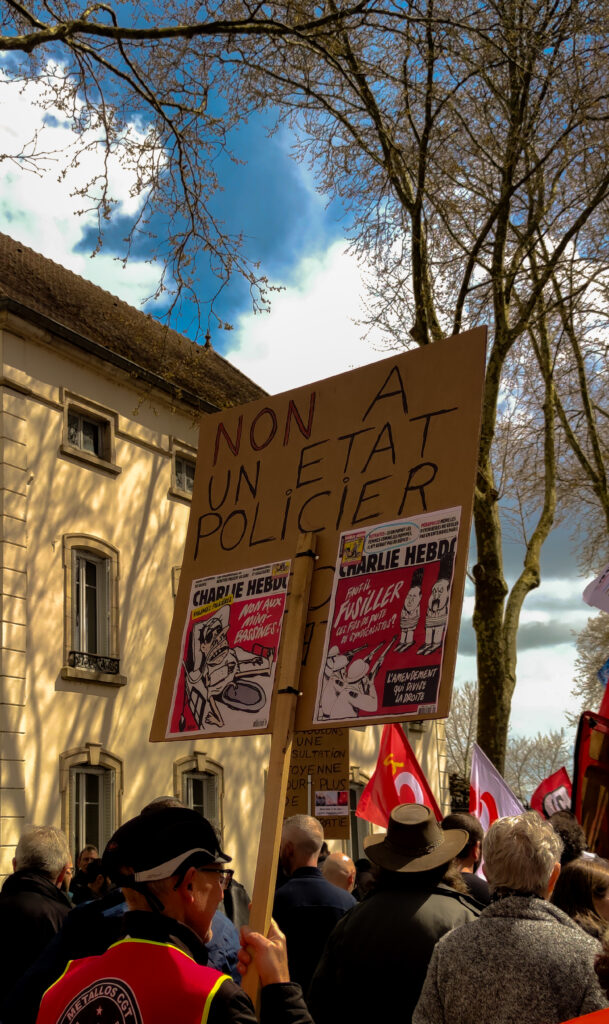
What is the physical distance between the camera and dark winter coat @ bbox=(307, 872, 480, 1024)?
3807mm

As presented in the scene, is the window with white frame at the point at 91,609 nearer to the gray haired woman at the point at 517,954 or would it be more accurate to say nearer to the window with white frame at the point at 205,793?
the window with white frame at the point at 205,793

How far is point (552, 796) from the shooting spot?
27.4ft

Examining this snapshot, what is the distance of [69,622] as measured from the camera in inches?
693

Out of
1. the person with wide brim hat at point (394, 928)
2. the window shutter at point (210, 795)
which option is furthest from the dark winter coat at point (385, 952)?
the window shutter at point (210, 795)

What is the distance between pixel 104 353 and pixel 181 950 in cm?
1734

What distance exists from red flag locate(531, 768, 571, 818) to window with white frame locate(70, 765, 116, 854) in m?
9.89

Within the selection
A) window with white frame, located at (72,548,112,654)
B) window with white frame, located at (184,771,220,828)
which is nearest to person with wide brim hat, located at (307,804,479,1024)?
window with white frame, located at (72,548,112,654)

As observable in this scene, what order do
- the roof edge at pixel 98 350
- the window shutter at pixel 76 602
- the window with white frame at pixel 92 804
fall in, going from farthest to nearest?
the window shutter at pixel 76 602, the roof edge at pixel 98 350, the window with white frame at pixel 92 804

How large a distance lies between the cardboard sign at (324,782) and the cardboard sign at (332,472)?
564 centimetres

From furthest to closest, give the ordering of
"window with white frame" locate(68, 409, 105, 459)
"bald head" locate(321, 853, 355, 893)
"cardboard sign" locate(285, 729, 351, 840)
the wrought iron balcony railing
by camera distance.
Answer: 1. "window with white frame" locate(68, 409, 105, 459)
2. the wrought iron balcony railing
3. "cardboard sign" locate(285, 729, 351, 840)
4. "bald head" locate(321, 853, 355, 893)

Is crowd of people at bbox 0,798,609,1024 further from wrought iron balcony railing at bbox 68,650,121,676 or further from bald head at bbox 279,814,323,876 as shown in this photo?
wrought iron balcony railing at bbox 68,650,121,676

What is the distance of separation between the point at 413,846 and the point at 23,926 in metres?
1.70

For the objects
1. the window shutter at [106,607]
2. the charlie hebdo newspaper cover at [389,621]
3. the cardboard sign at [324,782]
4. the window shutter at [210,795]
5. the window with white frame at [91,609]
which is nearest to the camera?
the charlie hebdo newspaper cover at [389,621]

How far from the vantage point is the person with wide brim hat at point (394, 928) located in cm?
382
